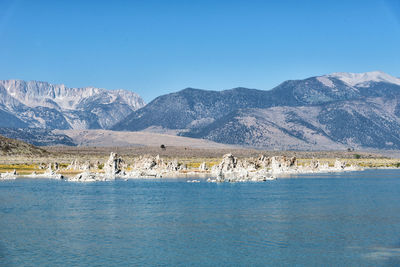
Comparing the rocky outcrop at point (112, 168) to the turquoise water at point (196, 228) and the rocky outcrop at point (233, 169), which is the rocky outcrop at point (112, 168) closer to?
the rocky outcrop at point (233, 169)

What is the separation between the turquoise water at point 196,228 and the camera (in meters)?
42.5

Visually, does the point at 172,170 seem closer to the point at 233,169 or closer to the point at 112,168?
the point at 233,169

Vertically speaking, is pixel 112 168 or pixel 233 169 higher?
pixel 112 168

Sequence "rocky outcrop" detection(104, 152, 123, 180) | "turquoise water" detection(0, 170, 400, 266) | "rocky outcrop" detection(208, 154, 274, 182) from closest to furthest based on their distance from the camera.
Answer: "turquoise water" detection(0, 170, 400, 266)
"rocky outcrop" detection(104, 152, 123, 180)
"rocky outcrop" detection(208, 154, 274, 182)

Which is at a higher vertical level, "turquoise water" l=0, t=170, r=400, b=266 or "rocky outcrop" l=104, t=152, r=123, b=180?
"rocky outcrop" l=104, t=152, r=123, b=180

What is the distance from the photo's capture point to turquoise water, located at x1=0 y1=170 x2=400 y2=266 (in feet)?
140

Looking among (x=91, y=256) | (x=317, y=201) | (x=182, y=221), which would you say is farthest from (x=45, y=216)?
(x=317, y=201)

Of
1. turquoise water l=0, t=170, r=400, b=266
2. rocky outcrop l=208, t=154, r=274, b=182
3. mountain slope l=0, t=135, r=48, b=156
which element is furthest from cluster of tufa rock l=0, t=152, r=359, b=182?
mountain slope l=0, t=135, r=48, b=156

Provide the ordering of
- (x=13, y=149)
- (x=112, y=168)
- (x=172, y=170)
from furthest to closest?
(x=13, y=149) → (x=172, y=170) → (x=112, y=168)

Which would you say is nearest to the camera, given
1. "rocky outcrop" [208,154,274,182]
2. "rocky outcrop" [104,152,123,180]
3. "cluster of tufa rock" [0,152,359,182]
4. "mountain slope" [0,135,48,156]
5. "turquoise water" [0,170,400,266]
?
"turquoise water" [0,170,400,266]

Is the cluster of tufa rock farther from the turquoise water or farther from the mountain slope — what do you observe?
the mountain slope

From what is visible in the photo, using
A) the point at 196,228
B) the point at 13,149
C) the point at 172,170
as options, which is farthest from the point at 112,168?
the point at 13,149

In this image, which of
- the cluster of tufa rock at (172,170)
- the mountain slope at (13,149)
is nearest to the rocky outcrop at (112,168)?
the cluster of tufa rock at (172,170)

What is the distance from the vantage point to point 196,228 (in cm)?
5491
